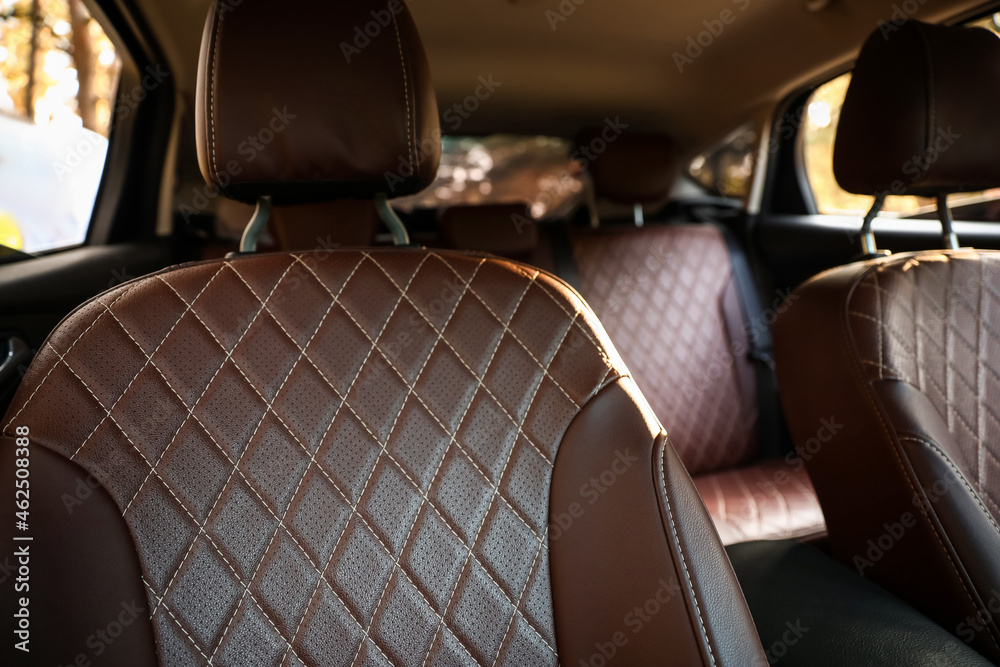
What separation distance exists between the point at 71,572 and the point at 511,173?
2097 mm

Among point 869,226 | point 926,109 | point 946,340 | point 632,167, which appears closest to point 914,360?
point 946,340

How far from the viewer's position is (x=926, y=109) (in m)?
1.30

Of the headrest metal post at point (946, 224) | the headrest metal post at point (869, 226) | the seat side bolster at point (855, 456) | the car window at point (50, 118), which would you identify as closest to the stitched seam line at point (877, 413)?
the seat side bolster at point (855, 456)

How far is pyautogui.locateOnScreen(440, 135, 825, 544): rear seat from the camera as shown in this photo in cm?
206

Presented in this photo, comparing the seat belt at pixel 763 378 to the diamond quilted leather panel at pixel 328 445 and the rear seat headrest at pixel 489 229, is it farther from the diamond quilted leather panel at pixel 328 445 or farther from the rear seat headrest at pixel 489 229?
the diamond quilted leather panel at pixel 328 445

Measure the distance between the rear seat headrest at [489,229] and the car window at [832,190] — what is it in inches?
35.9

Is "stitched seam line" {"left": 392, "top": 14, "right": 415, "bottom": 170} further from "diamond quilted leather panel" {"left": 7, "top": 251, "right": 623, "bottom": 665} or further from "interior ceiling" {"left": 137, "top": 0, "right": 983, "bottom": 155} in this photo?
"interior ceiling" {"left": 137, "top": 0, "right": 983, "bottom": 155}

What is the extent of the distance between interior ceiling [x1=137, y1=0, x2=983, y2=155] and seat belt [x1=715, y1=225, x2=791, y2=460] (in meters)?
0.61

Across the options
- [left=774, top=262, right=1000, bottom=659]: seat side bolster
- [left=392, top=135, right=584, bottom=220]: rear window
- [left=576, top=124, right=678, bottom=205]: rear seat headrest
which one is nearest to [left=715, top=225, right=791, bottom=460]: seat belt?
[left=576, top=124, right=678, bottom=205]: rear seat headrest

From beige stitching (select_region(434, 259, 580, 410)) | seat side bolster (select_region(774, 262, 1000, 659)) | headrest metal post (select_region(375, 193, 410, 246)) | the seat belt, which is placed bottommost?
the seat belt

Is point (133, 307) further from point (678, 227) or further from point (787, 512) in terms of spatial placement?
point (678, 227)

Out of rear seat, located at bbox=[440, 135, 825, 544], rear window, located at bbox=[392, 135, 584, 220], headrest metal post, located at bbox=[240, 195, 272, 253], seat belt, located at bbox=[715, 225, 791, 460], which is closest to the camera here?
headrest metal post, located at bbox=[240, 195, 272, 253]

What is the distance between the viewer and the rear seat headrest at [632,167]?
234 cm

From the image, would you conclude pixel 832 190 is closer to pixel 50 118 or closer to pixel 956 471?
pixel 956 471
